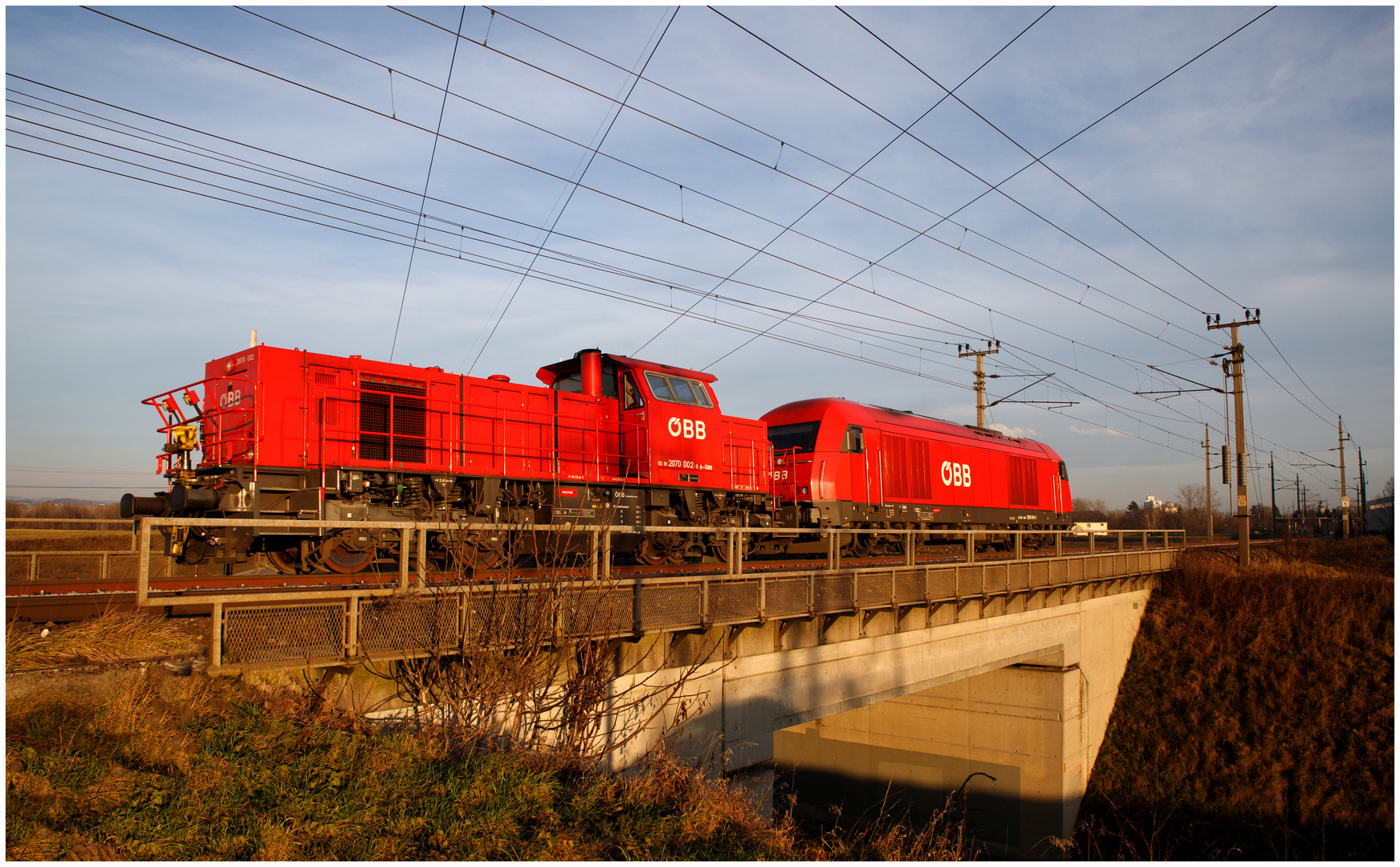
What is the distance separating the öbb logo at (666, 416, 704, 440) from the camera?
44.9ft

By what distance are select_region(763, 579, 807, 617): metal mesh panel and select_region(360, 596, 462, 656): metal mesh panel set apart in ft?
13.1

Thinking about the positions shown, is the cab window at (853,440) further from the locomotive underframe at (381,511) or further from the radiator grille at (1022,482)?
the radiator grille at (1022,482)

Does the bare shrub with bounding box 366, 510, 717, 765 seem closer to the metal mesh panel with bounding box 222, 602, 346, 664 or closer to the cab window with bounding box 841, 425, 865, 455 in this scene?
the metal mesh panel with bounding box 222, 602, 346, 664

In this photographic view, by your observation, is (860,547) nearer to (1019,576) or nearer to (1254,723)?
(1019,576)

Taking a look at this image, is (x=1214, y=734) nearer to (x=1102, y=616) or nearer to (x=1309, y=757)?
(x=1309, y=757)

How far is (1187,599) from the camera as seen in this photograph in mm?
22891

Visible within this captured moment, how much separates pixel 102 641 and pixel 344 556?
4321 millimetres

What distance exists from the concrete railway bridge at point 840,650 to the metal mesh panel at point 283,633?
12 mm

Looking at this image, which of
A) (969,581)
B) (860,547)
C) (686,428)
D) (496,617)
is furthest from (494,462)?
(860,547)

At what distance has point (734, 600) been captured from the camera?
29.5 ft

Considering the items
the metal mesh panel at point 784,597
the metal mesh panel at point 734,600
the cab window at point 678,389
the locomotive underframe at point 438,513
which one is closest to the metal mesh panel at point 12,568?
the locomotive underframe at point 438,513

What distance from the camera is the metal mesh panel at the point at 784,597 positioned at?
31.0 feet

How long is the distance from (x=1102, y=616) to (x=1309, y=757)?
4906 millimetres

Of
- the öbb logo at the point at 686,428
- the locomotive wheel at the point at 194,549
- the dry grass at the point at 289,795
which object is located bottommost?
the dry grass at the point at 289,795
